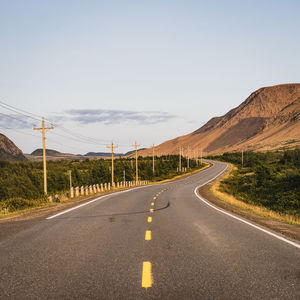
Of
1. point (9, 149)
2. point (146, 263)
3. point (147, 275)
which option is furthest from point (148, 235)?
point (9, 149)

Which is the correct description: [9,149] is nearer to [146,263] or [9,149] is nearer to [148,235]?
[148,235]

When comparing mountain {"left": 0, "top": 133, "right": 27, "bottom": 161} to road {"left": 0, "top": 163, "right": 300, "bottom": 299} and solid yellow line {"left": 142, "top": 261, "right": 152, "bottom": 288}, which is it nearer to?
road {"left": 0, "top": 163, "right": 300, "bottom": 299}

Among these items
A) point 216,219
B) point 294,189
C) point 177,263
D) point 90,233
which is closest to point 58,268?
point 177,263

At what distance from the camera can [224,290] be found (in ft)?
15.2

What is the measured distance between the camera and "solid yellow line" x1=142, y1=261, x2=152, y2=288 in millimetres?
4871

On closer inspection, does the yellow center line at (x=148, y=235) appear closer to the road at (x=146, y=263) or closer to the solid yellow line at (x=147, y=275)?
the road at (x=146, y=263)

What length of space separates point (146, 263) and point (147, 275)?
753mm

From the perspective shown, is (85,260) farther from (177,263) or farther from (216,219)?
(216,219)

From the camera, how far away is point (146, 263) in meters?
6.04

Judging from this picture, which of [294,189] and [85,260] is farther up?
[85,260]

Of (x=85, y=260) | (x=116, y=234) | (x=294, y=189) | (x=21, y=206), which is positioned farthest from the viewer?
(x=294, y=189)

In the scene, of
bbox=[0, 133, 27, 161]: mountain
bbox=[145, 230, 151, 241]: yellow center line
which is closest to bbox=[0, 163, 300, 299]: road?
bbox=[145, 230, 151, 241]: yellow center line

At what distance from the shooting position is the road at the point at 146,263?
4594 millimetres

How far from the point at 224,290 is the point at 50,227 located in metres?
6.85
